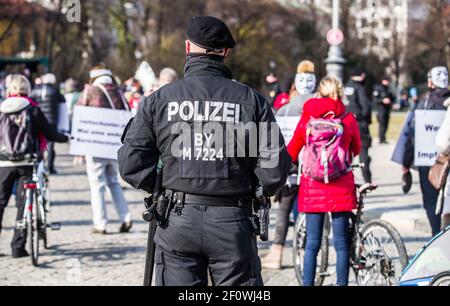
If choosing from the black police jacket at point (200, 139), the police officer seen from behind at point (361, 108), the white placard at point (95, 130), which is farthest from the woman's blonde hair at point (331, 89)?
the police officer seen from behind at point (361, 108)

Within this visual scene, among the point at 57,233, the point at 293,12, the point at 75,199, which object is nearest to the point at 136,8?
the point at 293,12

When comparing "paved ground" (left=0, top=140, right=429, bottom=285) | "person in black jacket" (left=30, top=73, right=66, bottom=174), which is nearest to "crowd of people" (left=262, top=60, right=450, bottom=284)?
"paved ground" (left=0, top=140, right=429, bottom=285)

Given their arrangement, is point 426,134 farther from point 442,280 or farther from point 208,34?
point 208,34

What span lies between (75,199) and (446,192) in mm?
7677

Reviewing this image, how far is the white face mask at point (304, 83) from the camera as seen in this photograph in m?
8.83

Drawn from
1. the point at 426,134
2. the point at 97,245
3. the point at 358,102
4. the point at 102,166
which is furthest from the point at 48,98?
the point at 426,134

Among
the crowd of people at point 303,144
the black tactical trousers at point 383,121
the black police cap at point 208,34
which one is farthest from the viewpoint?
the black tactical trousers at point 383,121

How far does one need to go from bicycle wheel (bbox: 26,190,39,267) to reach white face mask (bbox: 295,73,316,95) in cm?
285

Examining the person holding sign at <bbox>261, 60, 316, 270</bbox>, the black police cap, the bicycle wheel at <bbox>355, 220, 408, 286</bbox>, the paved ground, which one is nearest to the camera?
the black police cap

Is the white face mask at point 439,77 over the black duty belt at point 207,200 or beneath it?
over

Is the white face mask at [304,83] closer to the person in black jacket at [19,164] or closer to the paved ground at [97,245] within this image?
the paved ground at [97,245]

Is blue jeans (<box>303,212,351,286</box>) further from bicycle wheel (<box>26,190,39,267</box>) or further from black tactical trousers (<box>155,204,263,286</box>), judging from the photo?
bicycle wheel (<box>26,190,39,267</box>)

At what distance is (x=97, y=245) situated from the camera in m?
9.63

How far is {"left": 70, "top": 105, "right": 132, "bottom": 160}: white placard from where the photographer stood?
9945mm
